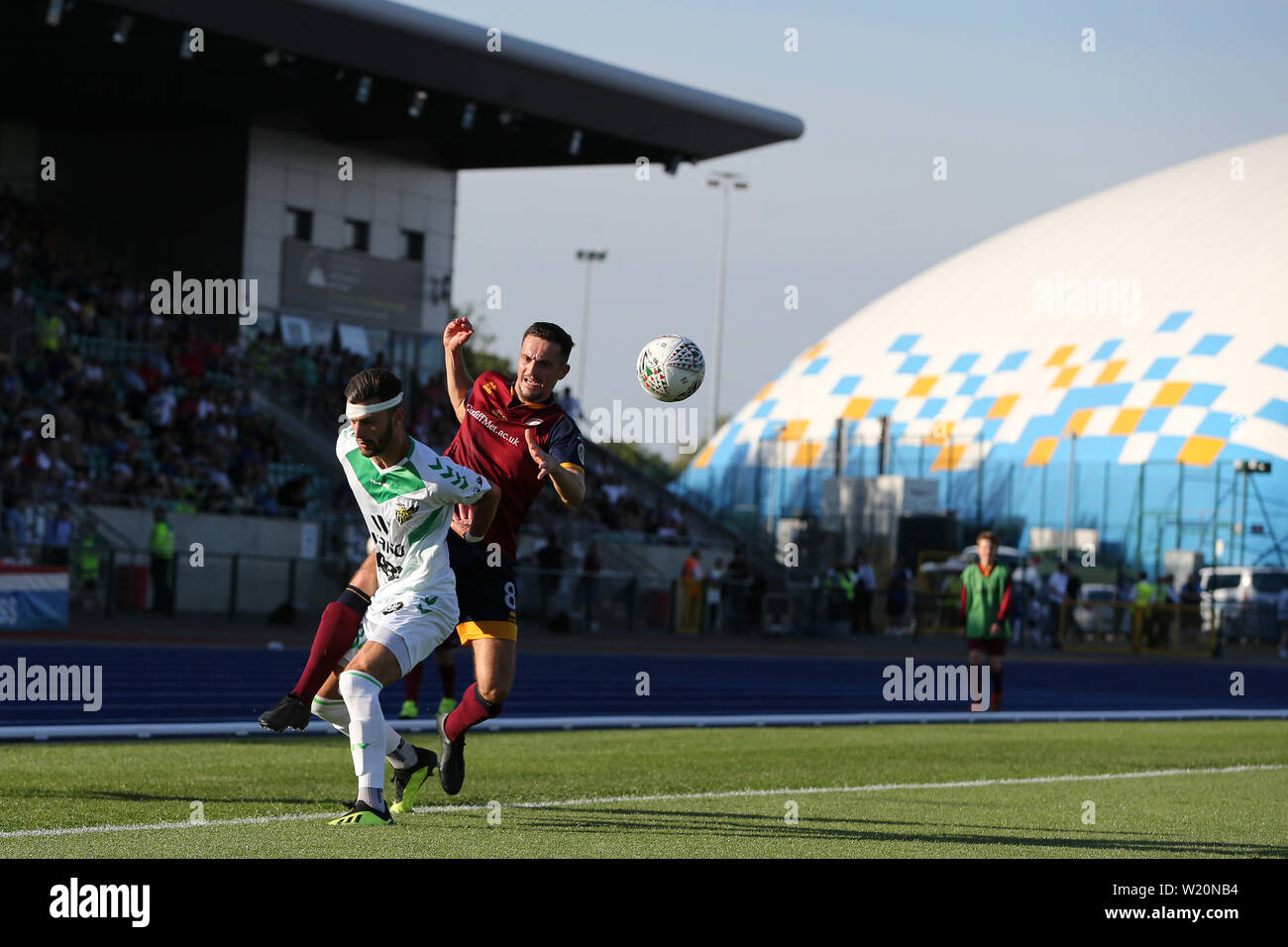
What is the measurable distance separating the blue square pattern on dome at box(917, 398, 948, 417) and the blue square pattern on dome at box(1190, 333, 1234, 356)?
Result: 29.6 feet

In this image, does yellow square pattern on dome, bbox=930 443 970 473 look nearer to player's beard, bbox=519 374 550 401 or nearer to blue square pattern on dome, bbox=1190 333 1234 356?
blue square pattern on dome, bbox=1190 333 1234 356

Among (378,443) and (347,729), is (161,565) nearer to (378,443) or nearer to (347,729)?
(347,729)

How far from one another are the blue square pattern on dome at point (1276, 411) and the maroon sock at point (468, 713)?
43786mm

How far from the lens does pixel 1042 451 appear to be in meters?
52.2

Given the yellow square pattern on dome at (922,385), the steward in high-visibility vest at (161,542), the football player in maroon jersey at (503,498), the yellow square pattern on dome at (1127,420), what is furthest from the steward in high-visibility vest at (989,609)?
the yellow square pattern on dome at (922,385)

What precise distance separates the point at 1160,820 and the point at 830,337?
60331 millimetres

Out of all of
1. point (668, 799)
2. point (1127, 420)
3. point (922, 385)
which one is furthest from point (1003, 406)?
point (668, 799)

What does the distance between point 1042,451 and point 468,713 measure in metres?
45.8

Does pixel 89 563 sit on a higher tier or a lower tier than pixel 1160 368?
lower

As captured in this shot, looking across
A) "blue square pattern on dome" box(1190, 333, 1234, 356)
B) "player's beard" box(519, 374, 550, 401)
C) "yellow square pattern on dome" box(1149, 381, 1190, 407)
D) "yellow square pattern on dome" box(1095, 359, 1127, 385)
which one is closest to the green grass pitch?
"player's beard" box(519, 374, 550, 401)

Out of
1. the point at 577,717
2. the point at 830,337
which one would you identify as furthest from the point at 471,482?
Answer: the point at 830,337

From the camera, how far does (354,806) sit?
7.62 meters

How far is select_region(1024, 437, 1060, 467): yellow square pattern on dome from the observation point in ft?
170
